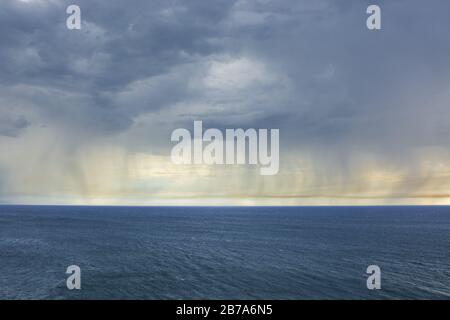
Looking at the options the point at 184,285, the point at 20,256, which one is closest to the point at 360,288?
the point at 184,285

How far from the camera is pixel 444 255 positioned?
80.4 meters

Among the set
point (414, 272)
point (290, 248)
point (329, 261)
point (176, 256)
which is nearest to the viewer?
point (414, 272)

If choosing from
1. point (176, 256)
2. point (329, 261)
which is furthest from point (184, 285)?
point (329, 261)

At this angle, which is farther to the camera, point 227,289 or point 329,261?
point 329,261

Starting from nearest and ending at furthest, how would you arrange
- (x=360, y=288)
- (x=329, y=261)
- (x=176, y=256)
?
1. (x=360, y=288)
2. (x=329, y=261)
3. (x=176, y=256)

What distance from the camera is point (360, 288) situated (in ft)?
165

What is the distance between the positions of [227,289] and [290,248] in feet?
157
